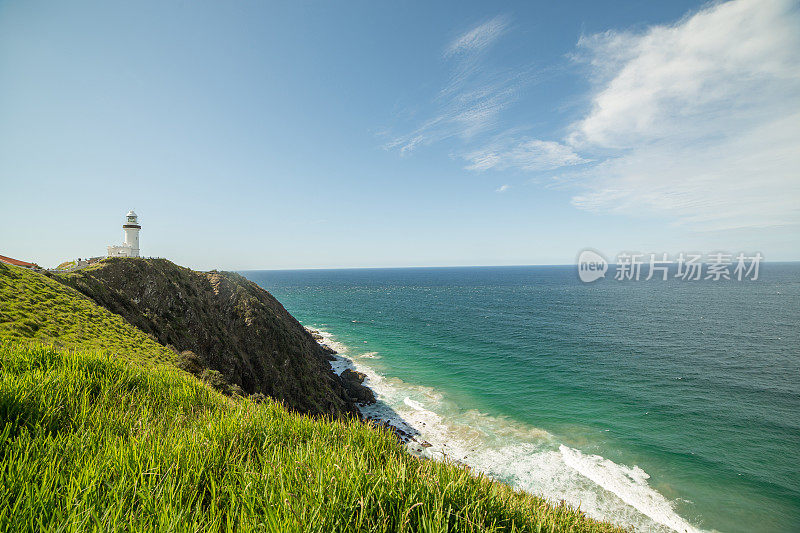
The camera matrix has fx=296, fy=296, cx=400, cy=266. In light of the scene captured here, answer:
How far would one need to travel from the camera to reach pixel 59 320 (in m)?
16.1

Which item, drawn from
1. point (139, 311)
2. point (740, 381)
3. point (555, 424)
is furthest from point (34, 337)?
point (740, 381)

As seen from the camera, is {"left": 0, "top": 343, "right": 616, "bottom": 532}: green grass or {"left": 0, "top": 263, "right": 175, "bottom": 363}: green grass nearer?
{"left": 0, "top": 343, "right": 616, "bottom": 532}: green grass

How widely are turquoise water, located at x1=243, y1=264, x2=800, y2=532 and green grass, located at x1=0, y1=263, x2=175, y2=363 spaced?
18.1 meters

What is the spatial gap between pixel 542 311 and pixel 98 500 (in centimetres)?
10287

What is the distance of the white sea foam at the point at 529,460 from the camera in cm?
2141

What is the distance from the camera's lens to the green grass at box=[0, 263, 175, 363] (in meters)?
13.6

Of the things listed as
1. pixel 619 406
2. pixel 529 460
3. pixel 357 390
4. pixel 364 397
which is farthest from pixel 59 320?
pixel 619 406

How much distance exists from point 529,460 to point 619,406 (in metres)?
17.7

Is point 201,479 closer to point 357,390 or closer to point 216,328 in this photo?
point 216,328

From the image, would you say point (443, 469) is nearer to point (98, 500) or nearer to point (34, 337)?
point (98, 500)

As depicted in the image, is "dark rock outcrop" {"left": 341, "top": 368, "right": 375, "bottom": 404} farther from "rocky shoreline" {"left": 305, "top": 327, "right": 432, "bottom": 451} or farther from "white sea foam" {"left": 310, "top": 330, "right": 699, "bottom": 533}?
"white sea foam" {"left": 310, "top": 330, "right": 699, "bottom": 533}

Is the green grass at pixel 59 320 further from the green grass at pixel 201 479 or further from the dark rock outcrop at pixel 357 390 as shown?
the dark rock outcrop at pixel 357 390

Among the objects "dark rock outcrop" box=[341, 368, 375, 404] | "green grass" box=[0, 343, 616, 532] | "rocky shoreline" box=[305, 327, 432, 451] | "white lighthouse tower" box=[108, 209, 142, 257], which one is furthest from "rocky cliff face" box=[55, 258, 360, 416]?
"green grass" box=[0, 343, 616, 532]

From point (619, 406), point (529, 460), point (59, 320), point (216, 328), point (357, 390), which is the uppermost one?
point (59, 320)
